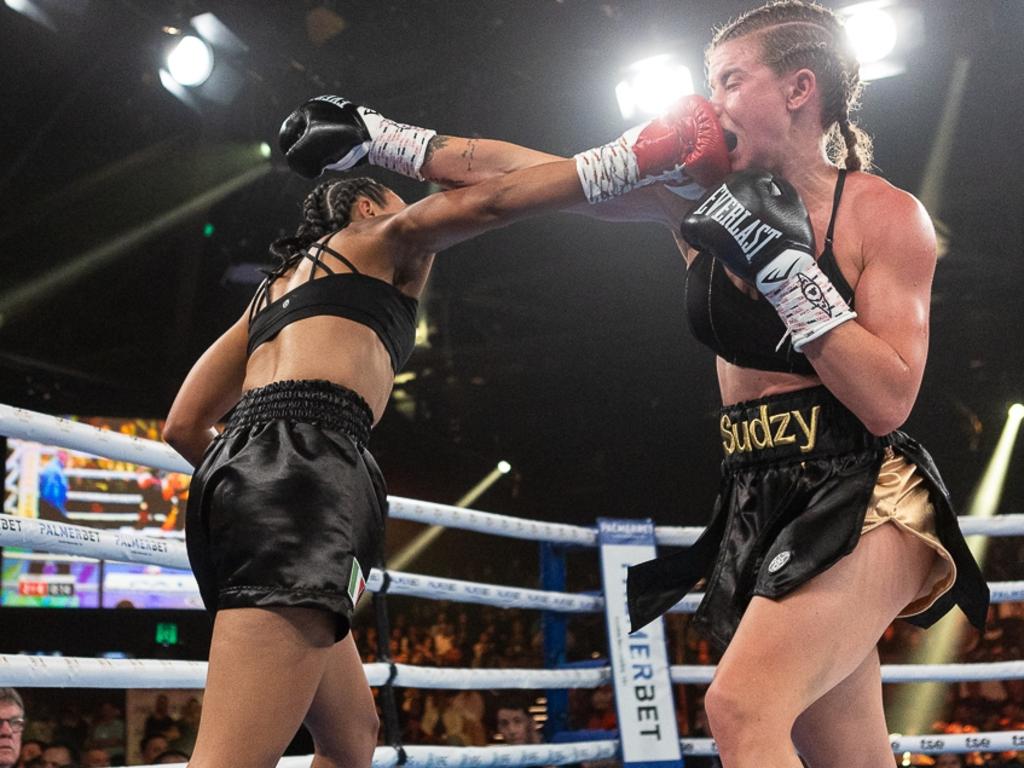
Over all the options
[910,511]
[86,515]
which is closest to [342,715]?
[910,511]

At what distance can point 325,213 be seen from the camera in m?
2.18

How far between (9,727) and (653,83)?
3895 millimetres

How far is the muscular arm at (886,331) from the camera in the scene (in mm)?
1556

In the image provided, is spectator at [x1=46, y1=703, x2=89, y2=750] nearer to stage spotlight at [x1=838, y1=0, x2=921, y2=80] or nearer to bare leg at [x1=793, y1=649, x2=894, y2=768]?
stage spotlight at [x1=838, y1=0, x2=921, y2=80]

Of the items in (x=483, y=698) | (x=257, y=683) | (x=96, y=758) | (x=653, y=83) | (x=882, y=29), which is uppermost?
(x=653, y=83)

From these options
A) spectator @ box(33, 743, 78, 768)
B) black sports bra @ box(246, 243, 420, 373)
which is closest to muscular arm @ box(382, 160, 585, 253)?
black sports bra @ box(246, 243, 420, 373)

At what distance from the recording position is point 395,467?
1123 centimetres

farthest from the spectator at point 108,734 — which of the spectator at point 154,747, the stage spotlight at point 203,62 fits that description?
the stage spotlight at point 203,62

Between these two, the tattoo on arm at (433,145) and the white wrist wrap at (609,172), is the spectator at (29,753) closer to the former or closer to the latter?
the tattoo on arm at (433,145)

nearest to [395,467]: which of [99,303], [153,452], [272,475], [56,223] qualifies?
[99,303]

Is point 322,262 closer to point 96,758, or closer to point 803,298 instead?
point 803,298

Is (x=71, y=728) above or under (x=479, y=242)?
under

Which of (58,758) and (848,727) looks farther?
(58,758)

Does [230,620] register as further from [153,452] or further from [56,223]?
[56,223]
